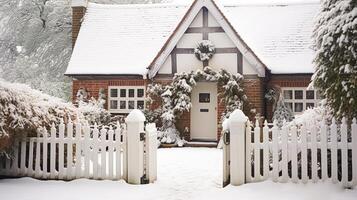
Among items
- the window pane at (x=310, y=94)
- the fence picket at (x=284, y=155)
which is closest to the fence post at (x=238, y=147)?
the fence picket at (x=284, y=155)

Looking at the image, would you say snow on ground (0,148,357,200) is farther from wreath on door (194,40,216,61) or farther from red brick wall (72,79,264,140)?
wreath on door (194,40,216,61)

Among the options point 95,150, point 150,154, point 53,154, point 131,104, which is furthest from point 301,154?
point 131,104

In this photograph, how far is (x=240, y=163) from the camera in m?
7.60

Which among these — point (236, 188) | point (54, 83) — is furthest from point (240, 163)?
point (54, 83)

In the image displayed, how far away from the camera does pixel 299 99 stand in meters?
16.2

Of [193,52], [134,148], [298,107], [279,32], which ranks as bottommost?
[134,148]

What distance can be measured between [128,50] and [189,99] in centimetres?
363

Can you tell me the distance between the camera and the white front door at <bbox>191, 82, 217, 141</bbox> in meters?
16.3

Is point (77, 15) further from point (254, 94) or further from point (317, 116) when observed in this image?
point (317, 116)

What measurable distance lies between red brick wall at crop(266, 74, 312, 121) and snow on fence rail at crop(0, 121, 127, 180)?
29.0 feet

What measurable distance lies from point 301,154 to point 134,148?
2863 millimetres

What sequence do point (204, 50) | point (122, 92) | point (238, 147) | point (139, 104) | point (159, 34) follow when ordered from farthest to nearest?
point (159, 34), point (122, 92), point (139, 104), point (204, 50), point (238, 147)

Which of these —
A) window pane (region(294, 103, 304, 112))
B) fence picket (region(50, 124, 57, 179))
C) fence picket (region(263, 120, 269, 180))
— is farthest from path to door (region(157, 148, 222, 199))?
window pane (region(294, 103, 304, 112))

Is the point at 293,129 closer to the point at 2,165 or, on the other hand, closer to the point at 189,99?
the point at 2,165
